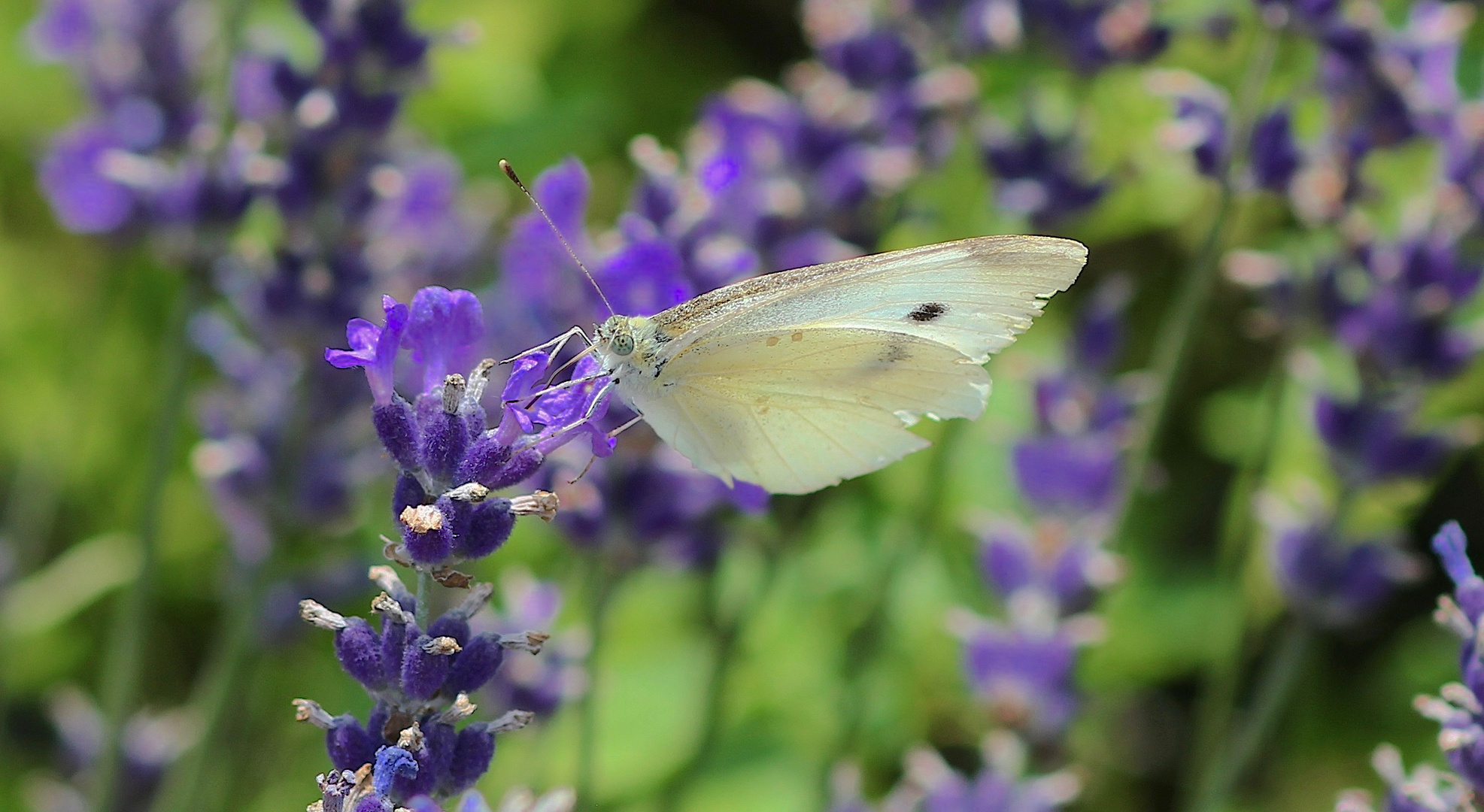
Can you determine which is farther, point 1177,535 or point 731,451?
point 1177,535

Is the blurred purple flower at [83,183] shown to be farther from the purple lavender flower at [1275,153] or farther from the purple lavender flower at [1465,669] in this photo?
the purple lavender flower at [1465,669]

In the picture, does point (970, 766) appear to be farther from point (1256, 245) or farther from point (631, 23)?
point (631, 23)

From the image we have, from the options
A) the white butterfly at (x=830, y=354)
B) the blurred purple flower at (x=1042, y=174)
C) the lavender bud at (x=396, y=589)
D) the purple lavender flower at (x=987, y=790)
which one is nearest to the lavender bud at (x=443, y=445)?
the lavender bud at (x=396, y=589)

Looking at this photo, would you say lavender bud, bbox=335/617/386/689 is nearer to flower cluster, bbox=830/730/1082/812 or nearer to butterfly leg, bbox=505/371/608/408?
butterfly leg, bbox=505/371/608/408

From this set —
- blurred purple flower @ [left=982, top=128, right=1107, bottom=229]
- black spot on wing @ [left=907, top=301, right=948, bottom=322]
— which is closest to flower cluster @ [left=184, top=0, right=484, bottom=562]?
black spot on wing @ [left=907, top=301, right=948, bottom=322]

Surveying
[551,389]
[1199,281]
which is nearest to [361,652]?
[551,389]

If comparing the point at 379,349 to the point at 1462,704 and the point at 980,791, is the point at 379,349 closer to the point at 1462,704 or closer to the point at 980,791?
the point at 1462,704

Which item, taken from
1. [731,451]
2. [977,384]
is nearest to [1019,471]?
[977,384]
